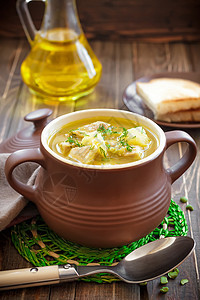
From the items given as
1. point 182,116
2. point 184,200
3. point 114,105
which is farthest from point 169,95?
point 184,200

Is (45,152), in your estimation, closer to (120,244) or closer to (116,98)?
(120,244)

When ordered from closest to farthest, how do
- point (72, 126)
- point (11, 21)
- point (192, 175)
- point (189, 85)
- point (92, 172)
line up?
point (92, 172) < point (72, 126) < point (192, 175) < point (189, 85) < point (11, 21)

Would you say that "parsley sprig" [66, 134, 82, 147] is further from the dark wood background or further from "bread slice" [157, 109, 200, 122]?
the dark wood background

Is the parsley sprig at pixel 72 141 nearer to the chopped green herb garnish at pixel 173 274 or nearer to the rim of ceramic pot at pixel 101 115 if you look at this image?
the rim of ceramic pot at pixel 101 115

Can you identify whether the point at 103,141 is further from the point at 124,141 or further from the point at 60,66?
the point at 60,66

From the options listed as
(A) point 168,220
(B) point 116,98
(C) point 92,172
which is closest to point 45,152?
(C) point 92,172

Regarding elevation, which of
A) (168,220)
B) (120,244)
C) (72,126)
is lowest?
(168,220)
